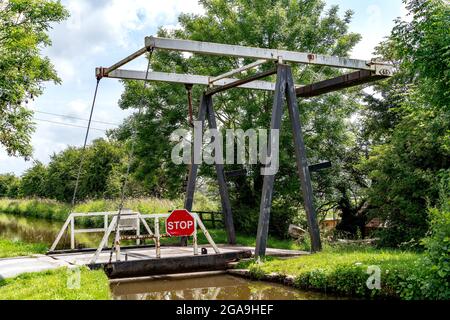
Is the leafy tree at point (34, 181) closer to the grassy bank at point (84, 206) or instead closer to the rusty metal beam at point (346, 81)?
the grassy bank at point (84, 206)

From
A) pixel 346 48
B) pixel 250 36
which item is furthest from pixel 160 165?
pixel 346 48

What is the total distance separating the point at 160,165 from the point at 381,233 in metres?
9.62

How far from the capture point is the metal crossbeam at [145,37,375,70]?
33.3 ft

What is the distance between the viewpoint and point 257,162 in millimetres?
17922

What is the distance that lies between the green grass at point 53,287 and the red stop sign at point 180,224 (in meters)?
2.00

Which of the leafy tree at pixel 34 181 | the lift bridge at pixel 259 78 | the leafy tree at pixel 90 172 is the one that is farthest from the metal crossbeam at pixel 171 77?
the leafy tree at pixel 34 181

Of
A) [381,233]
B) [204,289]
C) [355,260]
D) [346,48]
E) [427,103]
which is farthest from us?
[346,48]

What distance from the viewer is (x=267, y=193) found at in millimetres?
11305

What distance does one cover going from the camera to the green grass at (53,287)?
6482mm

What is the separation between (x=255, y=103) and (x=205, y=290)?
9.74 meters

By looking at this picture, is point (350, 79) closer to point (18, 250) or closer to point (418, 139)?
point (418, 139)

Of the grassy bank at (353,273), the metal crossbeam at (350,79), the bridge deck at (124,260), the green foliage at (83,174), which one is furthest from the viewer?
the green foliage at (83,174)
